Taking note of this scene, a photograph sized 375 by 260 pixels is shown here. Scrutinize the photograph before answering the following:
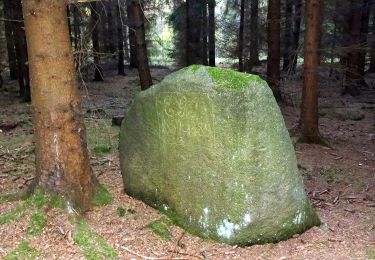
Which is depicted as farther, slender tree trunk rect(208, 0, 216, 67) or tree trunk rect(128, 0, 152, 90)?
slender tree trunk rect(208, 0, 216, 67)

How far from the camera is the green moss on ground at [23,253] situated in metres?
4.29

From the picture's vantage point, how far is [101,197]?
5566mm

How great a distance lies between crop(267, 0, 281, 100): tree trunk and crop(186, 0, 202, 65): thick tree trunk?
1019 centimetres

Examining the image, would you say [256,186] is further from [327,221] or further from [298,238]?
[327,221]

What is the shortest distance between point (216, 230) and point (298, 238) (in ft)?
3.50

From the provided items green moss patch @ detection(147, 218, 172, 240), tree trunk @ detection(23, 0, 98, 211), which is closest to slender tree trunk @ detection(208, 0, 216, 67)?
green moss patch @ detection(147, 218, 172, 240)

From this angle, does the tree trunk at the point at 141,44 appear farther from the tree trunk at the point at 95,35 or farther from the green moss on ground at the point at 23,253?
the green moss on ground at the point at 23,253

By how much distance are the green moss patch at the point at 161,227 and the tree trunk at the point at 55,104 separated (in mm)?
888

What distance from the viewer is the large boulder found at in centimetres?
504

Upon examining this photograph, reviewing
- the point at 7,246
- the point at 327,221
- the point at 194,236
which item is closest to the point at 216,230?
the point at 194,236

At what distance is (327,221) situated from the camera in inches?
237

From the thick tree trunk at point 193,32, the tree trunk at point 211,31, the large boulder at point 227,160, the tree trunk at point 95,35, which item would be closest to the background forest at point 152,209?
the tree trunk at point 95,35

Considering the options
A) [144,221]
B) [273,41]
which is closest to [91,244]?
[144,221]

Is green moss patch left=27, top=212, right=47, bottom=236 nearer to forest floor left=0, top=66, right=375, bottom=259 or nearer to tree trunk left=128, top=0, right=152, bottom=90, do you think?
forest floor left=0, top=66, right=375, bottom=259
